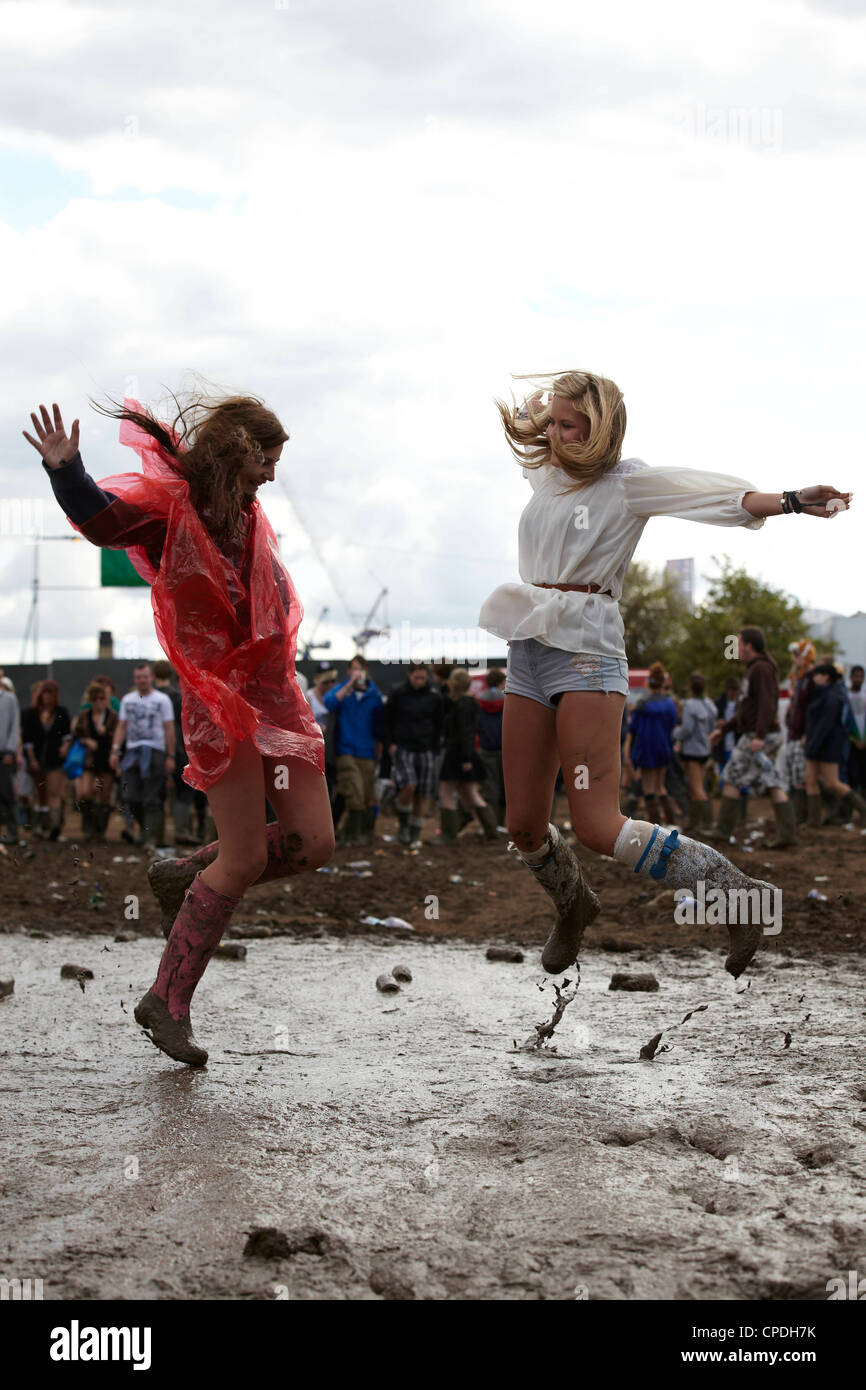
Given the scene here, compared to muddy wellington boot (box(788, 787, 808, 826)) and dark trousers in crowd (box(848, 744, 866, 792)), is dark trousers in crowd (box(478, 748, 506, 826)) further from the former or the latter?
dark trousers in crowd (box(848, 744, 866, 792))

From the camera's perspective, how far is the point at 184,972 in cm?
401

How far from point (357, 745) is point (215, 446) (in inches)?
395

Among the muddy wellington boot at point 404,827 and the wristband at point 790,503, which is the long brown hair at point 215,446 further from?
the muddy wellington boot at point 404,827

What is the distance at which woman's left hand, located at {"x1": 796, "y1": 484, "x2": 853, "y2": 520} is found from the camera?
3.81 meters

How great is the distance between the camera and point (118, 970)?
5961mm

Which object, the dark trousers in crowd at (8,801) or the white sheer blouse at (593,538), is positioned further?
the dark trousers in crowd at (8,801)

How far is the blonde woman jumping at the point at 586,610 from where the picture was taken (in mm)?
3998

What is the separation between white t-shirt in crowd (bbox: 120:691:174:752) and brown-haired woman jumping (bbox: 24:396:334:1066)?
9.45 m

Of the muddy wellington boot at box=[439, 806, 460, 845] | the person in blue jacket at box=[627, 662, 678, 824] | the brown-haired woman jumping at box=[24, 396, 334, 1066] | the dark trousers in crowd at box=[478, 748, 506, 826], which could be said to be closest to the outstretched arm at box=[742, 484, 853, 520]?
the brown-haired woman jumping at box=[24, 396, 334, 1066]

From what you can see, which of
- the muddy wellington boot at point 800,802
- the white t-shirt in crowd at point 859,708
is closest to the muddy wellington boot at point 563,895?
the muddy wellington boot at point 800,802
